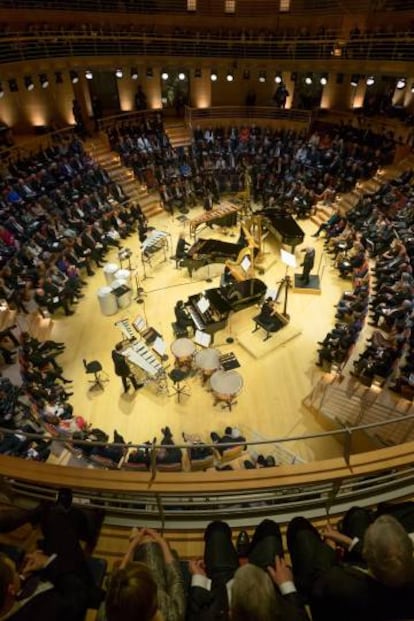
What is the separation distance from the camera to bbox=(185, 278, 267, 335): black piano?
424 inches

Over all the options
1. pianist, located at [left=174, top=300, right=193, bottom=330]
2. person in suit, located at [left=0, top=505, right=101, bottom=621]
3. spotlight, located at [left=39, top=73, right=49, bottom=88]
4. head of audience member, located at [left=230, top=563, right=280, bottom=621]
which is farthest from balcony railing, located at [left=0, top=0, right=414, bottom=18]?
head of audience member, located at [left=230, top=563, right=280, bottom=621]

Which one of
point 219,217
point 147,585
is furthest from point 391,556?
point 219,217

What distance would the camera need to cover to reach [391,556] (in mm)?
2205

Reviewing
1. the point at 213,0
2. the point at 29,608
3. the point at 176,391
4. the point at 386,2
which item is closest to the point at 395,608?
the point at 29,608

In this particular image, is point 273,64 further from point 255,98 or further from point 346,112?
point 346,112

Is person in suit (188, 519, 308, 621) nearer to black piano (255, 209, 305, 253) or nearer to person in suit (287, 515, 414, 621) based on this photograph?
person in suit (287, 515, 414, 621)

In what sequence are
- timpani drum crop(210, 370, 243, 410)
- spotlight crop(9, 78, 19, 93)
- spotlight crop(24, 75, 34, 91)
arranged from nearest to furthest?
timpani drum crop(210, 370, 243, 410)
spotlight crop(24, 75, 34, 91)
spotlight crop(9, 78, 19, 93)

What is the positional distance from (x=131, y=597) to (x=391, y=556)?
1395mm

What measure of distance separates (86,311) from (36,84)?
1404 centimetres

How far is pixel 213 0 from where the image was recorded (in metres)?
22.2

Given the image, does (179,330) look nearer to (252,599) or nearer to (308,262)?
(308,262)

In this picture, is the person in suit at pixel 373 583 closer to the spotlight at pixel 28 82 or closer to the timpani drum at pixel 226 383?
the timpani drum at pixel 226 383

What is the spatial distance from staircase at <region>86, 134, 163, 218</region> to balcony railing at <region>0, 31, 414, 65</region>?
436 centimetres

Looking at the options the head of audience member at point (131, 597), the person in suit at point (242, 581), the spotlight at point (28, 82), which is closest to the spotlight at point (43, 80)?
the spotlight at point (28, 82)
